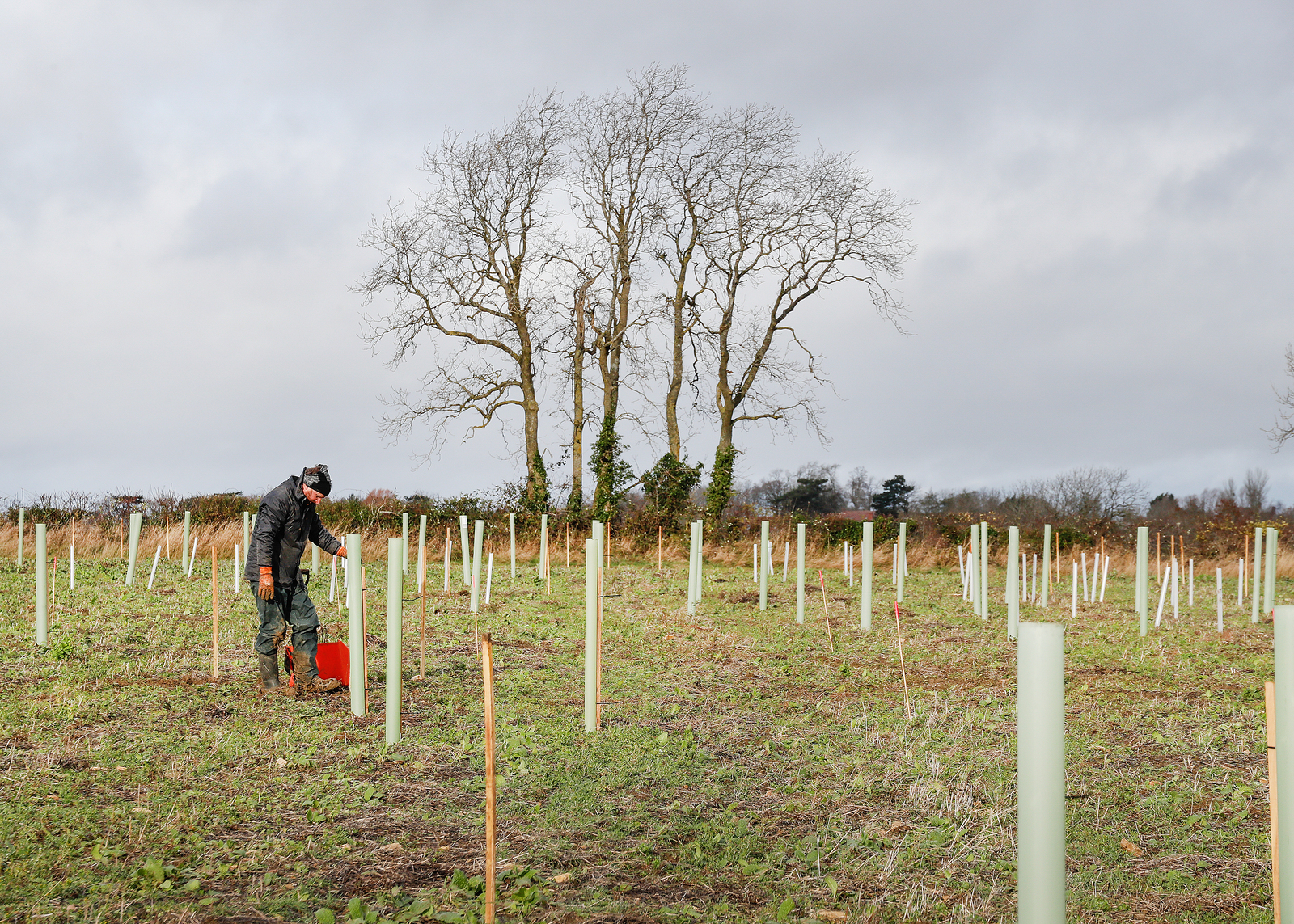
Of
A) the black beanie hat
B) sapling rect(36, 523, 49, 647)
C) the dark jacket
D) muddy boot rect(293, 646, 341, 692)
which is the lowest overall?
muddy boot rect(293, 646, 341, 692)

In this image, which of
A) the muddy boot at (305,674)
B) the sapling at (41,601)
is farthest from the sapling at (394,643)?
the sapling at (41,601)

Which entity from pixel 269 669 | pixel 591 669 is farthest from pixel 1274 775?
pixel 269 669

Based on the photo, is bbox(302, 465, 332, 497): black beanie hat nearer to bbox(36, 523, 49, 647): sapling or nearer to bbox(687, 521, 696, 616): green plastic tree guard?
bbox(36, 523, 49, 647): sapling

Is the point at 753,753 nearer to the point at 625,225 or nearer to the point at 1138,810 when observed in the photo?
the point at 1138,810

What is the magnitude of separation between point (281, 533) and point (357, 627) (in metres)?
1.50

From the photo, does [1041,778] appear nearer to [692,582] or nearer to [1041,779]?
[1041,779]

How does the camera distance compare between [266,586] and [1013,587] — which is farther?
[1013,587]

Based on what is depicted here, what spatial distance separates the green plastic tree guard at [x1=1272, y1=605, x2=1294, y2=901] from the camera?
2629 mm

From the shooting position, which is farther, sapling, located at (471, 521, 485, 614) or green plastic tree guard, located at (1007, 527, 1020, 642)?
sapling, located at (471, 521, 485, 614)

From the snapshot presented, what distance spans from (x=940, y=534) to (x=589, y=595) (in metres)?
19.2

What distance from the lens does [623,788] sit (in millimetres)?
5039

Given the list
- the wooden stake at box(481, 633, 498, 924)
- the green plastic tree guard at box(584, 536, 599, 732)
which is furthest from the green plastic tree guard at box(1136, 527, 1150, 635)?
the wooden stake at box(481, 633, 498, 924)

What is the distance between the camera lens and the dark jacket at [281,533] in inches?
277

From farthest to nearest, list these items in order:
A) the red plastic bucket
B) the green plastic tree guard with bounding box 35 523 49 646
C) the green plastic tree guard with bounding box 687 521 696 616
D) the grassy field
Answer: the green plastic tree guard with bounding box 687 521 696 616
the green plastic tree guard with bounding box 35 523 49 646
the red plastic bucket
the grassy field
